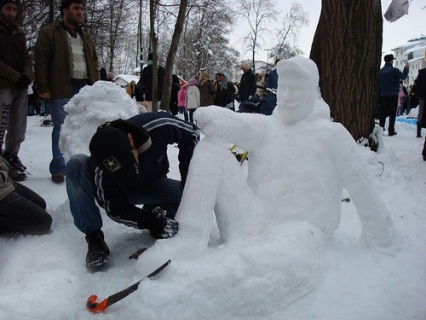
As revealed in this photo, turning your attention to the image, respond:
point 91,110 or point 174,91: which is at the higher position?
point 174,91

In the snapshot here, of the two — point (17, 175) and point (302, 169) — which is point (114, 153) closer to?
point (302, 169)

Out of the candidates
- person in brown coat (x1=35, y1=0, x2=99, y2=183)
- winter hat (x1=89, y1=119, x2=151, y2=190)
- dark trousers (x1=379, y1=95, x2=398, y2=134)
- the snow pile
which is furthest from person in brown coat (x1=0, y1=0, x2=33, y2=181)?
dark trousers (x1=379, y1=95, x2=398, y2=134)

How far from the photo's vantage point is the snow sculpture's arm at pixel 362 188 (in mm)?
2338

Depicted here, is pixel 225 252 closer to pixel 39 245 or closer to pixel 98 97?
pixel 39 245

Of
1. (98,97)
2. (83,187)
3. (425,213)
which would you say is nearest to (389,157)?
(425,213)

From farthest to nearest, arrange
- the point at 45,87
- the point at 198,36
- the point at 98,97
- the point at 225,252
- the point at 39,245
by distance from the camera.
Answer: the point at 198,36 < the point at 45,87 < the point at 98,97 < the point at 39,245 < the point at 225,252

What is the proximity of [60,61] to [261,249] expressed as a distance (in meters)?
3.14

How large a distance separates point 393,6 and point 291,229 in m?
4.63

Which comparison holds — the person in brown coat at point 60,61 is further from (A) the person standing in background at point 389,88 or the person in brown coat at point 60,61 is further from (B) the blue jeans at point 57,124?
(A) the person standing in background at point 389,88

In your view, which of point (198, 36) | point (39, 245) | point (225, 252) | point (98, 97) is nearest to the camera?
point (225, 252)

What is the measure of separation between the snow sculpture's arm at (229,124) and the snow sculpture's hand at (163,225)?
0.57 m

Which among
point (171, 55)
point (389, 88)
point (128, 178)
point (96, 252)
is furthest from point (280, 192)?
point (389, 88)

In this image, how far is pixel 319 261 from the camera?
85.3 inches

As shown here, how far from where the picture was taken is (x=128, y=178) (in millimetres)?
2219
